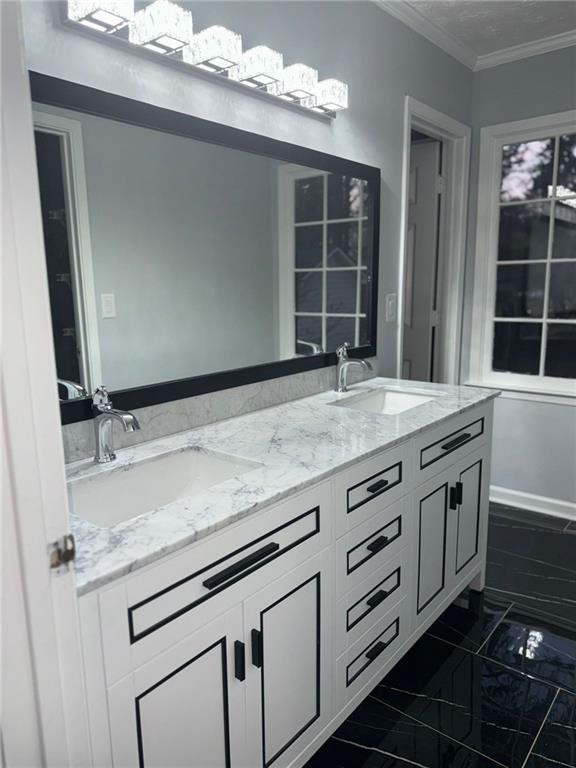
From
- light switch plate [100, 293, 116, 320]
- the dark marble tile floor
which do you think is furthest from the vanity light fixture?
the dark marble tile floor

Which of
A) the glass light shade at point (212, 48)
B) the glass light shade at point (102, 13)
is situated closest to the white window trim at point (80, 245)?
the glass light shade at point (102, 13)

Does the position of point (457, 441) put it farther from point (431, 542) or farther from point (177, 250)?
point (177, 250)

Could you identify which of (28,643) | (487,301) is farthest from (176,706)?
(487,301)

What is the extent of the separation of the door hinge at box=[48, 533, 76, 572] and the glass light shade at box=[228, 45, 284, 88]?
63.2 inches

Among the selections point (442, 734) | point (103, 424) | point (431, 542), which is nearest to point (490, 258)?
point (431, 542)

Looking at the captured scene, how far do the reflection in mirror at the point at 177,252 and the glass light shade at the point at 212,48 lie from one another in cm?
24

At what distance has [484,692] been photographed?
1.90 m

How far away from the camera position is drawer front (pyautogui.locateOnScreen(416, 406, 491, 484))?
1903 mm

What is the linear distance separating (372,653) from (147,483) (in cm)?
90

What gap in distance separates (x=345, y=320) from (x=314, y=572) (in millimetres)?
1381

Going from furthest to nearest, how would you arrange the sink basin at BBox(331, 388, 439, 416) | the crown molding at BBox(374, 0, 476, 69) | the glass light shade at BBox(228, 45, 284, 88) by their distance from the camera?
the crown molding at BBox(374, 0, 476, 69), the sink basin at BBox(331, 388, 439, 416), the glass light shade at BBox(228, 45, 284, 88)

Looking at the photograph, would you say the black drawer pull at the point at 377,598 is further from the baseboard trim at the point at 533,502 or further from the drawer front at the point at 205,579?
the baseboard trim at the point at 533,502

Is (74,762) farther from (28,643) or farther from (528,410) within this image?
(528,410)

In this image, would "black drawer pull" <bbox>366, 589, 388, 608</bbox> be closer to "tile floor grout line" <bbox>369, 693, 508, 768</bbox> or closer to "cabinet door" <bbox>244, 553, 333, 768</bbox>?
"cabinet door" <bbox>244, 553, 333, 768</bbox>
